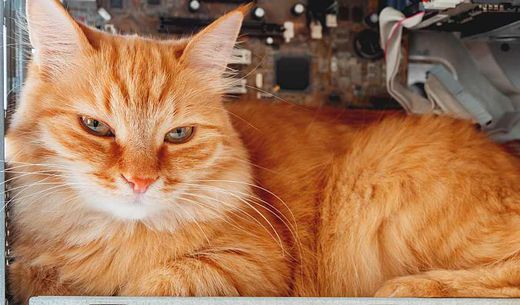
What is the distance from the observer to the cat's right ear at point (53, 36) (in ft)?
3.95

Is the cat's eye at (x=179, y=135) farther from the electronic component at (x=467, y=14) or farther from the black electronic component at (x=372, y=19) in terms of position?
the black electronic component at (x=372, y=19)

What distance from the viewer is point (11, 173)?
128 centimetres

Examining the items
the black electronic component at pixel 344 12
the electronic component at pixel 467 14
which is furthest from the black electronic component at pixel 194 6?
the electronic component at pixel 467 14

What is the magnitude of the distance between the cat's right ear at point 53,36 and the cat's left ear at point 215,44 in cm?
24

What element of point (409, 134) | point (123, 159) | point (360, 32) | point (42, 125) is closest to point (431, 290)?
point (409, 134)

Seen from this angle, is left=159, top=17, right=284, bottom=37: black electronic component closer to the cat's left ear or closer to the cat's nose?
the cat's left ear

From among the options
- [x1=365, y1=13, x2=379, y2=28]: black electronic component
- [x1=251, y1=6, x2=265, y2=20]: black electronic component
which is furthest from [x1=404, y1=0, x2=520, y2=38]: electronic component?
[x1=251, y1=6, x2=265, y2=20]: black electronic component

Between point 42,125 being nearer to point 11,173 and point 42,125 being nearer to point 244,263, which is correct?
point 11,173

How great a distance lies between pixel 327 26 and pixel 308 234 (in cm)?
86

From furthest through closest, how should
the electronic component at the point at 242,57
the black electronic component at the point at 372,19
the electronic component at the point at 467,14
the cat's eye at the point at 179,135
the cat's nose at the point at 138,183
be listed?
the black electronic component at the point at 372,19 → the electronic component at the point at 242,57 → the electronic component at the point at 467,14 → the cat's eye at the point at 179,135 → the cat's nose at the point at 138,183

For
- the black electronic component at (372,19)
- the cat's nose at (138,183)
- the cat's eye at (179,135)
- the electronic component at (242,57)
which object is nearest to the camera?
the cat's nose at (138,183)

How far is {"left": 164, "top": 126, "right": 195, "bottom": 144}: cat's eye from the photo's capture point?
1285 millimetres

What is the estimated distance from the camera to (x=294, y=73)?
2.03 meters

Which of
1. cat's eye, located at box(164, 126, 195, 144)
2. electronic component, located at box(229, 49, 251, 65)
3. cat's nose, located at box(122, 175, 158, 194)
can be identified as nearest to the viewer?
cat's nose, located at box(122, 175, 158, 194)
